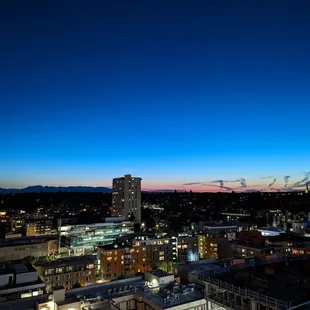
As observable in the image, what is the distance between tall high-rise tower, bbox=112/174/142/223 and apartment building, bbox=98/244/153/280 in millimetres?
46795

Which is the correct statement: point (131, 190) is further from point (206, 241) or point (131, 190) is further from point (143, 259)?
point (143, 259)

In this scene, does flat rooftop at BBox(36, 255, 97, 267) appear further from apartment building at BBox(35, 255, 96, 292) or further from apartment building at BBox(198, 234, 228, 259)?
apartment building at BBox(198, 234, 228, 259)

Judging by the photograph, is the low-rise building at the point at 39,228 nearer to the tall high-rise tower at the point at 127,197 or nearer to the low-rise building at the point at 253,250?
the tall high-rise tower at the point at 127,197

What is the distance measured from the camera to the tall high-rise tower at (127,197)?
96.6 m

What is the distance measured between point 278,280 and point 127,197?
3432 inches

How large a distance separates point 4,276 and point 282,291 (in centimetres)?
2615

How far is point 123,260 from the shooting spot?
4572cm

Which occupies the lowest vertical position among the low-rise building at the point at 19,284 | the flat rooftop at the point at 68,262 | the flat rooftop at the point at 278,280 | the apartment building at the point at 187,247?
the apartment building at the point at 187,247

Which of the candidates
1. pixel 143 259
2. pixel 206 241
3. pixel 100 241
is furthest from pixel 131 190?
pixel 143 259

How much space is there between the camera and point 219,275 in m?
13.5

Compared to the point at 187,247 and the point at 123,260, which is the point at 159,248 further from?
the point at 187,247

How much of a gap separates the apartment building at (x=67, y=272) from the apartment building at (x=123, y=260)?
446 centimetres

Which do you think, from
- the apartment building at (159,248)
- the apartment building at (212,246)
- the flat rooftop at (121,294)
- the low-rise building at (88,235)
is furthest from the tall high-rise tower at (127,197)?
the flat rooftop at (121,294)

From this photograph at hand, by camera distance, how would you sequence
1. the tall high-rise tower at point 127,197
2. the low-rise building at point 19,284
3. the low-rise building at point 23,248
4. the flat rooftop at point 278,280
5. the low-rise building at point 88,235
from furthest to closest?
the tall high-rise tower at point 127,197 → the low-rise building at point 88,235 → the low-rise building at point 23,248 → the low-rise building at point 19,284 → the flat rooftop at point 278,280
